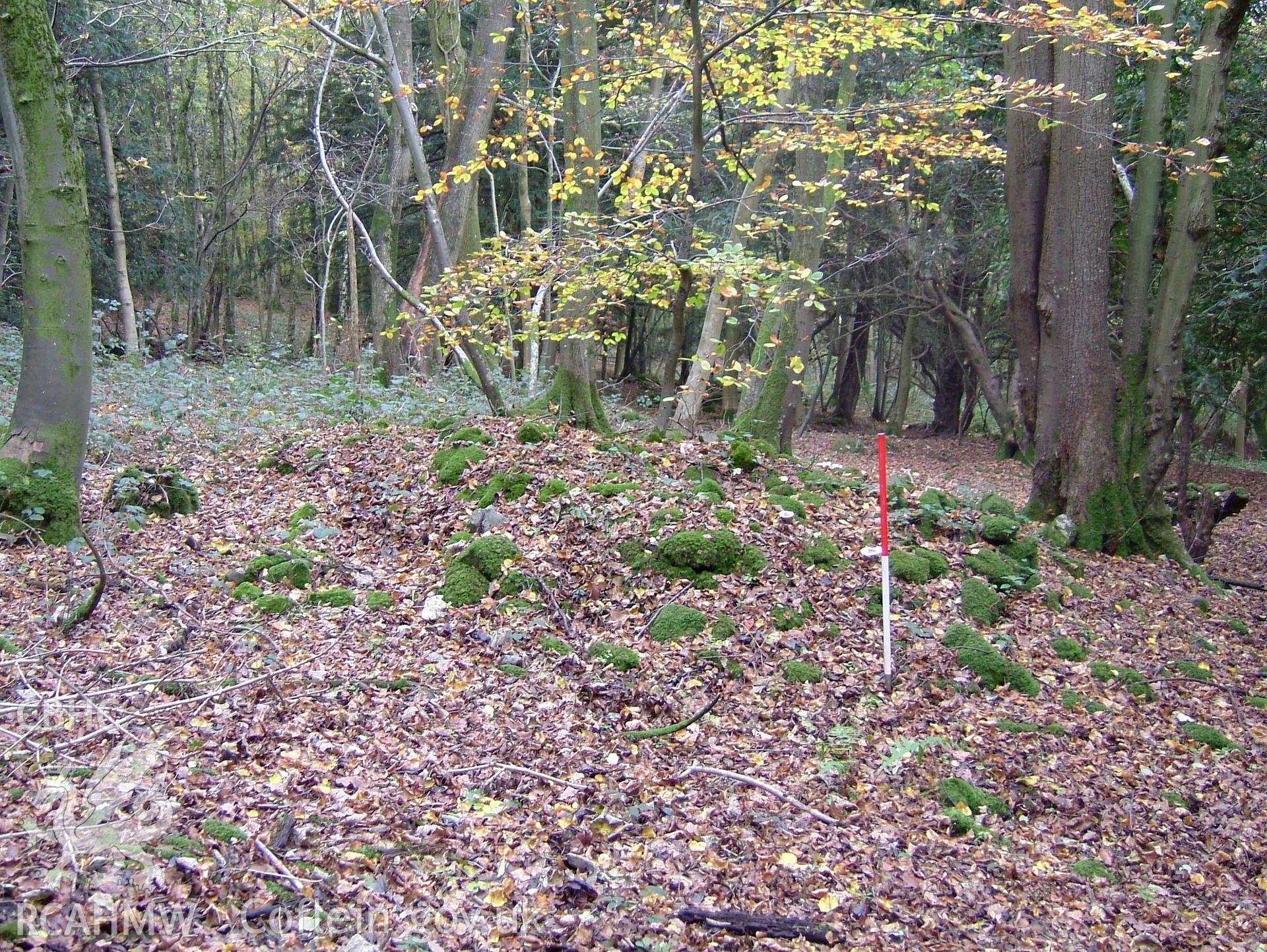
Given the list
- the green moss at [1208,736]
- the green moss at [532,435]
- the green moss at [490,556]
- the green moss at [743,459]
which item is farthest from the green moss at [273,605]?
the green moss at [1208,736]

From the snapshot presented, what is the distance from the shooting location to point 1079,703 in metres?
5.90

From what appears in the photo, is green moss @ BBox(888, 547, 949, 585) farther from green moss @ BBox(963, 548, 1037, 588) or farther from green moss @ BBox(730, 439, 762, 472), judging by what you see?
green moss @ BBox(730, 439, 762, 472)

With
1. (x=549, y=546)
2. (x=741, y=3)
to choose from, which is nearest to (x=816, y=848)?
(x=549, y=546)

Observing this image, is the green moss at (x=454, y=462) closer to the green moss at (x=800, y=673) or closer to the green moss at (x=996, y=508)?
the green moss at (x=800, y=673)

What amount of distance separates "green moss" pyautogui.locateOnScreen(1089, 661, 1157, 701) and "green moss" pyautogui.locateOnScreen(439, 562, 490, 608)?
437cm

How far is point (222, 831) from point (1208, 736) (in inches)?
225

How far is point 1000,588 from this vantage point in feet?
24.0

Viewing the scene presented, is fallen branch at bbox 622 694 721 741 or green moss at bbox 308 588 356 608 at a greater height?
green moss at bbox 308 588 356 608

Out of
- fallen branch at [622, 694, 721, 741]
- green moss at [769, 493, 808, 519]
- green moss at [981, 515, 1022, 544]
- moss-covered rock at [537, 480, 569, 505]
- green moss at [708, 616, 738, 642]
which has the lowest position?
fallen branch at [622, 694, 721, 741]

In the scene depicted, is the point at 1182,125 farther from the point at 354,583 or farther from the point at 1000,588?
the point at 354,583

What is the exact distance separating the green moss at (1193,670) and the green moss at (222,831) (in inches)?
251

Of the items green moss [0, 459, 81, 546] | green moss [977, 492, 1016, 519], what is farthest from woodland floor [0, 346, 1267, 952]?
green moss [977, 492, 1016, 519]

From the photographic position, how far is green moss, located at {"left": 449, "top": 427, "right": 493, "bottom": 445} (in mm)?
8430

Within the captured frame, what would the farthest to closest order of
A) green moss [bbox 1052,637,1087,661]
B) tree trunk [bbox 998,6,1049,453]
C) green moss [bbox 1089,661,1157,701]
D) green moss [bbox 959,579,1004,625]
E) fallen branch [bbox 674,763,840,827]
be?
tree trunk [bbox 998,6,1049,453], green moss [bbox 959,579,1004,625], green moss [bbox 1052,637,1087,661], green moss [bbox 1089,661,1157,701], fallen branch [bbox 674,763,840,827]
